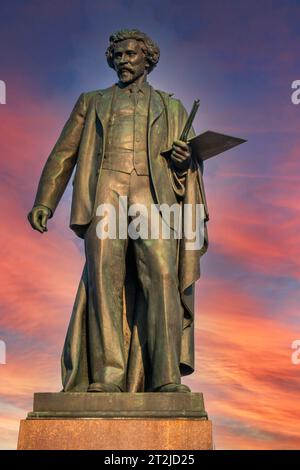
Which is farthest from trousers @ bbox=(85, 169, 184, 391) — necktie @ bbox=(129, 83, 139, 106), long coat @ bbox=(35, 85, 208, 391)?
necktie @ bbox=(129, 83, 139, 106)

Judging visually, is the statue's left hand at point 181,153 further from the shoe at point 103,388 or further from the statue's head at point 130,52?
the shoe at point 103,388

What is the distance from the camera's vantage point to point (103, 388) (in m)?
11.4

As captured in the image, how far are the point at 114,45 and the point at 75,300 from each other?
399cm

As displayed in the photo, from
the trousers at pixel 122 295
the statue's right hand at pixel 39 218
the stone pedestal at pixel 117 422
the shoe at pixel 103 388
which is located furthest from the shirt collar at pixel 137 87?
the stone pedestal at pixel 117 422

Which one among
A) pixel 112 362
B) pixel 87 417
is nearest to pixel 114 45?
pixel 112 362

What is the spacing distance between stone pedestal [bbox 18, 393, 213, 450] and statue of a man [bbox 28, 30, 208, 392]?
32 cm

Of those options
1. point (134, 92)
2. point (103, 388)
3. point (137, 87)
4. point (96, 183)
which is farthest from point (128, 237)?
point (137, 87)

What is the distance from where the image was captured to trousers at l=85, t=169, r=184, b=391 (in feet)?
38.3

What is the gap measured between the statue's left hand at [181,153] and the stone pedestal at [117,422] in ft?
11.2

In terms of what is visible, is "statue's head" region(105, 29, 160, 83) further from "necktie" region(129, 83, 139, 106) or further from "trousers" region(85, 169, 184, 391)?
"trousers" region(85, 169, 184, 391)

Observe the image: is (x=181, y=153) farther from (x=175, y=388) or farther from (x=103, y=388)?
(x=103, y=388)

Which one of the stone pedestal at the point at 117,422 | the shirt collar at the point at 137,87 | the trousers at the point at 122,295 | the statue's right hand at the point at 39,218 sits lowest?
the stone pedestal at the point at 117,422

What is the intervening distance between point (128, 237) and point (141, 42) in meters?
3.13

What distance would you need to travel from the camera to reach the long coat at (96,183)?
12.0 m
